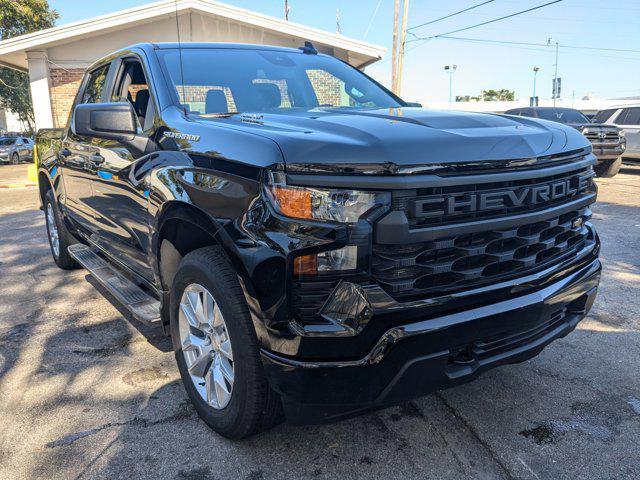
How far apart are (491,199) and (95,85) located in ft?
11.6

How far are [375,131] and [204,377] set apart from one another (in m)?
1.43

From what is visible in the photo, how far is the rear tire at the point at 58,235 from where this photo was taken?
5117 millimetres

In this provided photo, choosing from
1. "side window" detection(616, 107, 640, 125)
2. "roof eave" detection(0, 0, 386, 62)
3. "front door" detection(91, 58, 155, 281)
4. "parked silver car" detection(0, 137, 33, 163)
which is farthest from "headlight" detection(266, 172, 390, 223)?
"parked silver car" detection(0, 137, 33, 163)

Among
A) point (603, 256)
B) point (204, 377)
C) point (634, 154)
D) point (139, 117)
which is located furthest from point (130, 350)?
point (634, 154)

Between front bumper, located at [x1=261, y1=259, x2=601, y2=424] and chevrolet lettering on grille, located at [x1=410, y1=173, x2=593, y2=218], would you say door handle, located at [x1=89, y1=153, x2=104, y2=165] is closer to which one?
front bumper, located at [x1=261, y1=259, x2=601, y2=424]

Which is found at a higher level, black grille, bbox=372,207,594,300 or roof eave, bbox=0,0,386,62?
roof eave, bbox=0,0,386,62

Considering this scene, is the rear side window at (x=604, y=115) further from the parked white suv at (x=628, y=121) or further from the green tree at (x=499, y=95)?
the green tree at (x=499, y=95)

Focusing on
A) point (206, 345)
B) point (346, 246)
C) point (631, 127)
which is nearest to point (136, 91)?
point (206, 345)

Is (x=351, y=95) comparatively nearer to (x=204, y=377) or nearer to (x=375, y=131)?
(x=375, y=131)

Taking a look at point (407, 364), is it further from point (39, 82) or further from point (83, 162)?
point (39, 82)

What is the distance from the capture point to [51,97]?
48.7 ft

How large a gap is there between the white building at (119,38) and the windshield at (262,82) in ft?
38.4

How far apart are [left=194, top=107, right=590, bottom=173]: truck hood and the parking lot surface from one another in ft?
4.29

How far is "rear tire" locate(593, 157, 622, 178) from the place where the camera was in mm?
13066
